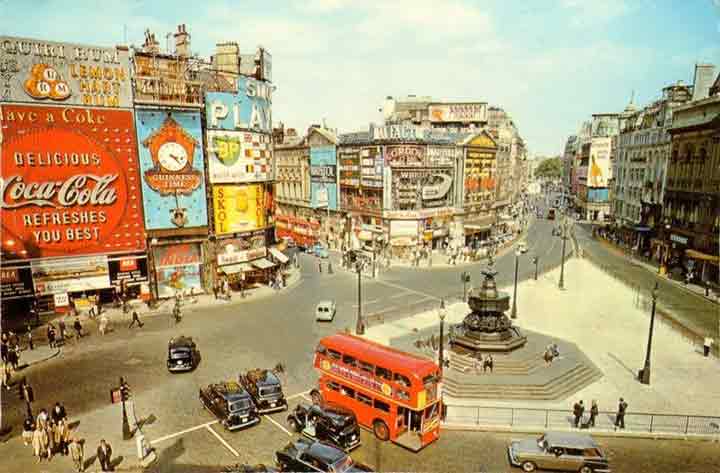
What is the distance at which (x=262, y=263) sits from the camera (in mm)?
43938

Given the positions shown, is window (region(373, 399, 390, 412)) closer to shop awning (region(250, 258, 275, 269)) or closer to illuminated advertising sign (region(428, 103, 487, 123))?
shop awning (region(250, 258, 275, 269))

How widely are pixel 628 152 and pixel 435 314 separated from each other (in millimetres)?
58997

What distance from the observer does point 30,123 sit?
32656 millimetres

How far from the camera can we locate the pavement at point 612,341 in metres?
22.1

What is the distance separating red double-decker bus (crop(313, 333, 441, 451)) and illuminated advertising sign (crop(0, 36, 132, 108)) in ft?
92.4

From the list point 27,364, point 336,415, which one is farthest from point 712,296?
point 27,364

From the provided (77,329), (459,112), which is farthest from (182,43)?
(459,112)

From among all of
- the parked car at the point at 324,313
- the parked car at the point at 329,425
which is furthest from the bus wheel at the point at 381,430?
the parked car at the point at 324,313

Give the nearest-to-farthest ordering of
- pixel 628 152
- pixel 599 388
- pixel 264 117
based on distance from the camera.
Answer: pixel 599 388 → pixel 264 117 → pixel 628 152

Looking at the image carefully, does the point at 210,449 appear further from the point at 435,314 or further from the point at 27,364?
the point at 435,314

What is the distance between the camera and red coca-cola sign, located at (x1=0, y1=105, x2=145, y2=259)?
32656mm

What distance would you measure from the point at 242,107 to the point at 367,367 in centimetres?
3034

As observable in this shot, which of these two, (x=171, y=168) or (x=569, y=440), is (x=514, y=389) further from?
(x=171, y=168)

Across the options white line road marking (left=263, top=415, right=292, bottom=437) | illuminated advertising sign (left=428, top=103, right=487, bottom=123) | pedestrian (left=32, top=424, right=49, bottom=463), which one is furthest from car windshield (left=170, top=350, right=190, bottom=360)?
illuminated advertising sign (left=428, top=103, right=487, bottom=123)
